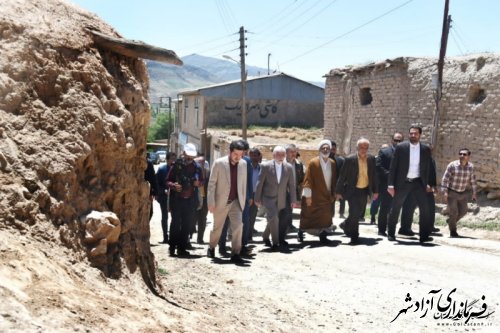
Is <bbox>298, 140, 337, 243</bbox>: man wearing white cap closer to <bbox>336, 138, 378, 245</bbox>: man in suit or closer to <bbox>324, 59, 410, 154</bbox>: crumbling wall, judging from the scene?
<bbox>336, 138, 378, 245</bbox>: man in suit

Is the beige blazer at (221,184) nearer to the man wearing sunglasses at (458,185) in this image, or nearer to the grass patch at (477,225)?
the man wearing sunglasses at (458,185)

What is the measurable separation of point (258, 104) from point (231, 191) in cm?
2688

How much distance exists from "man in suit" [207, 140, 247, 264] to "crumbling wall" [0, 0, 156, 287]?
195 cm

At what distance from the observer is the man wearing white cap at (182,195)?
7.96 metres

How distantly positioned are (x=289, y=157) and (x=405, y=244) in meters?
2.44

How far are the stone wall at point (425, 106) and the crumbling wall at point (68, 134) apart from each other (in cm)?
972

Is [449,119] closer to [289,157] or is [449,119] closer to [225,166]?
[289,157]

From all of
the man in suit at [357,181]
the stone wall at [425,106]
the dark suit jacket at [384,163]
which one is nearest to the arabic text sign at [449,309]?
the man in suit at [357,181]

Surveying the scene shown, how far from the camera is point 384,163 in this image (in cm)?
1022

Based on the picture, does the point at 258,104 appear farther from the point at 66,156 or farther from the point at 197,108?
the point at 66,156

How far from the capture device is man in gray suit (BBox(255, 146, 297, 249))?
8555mm

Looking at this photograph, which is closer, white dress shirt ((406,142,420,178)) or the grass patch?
white dress shirt ((406,142,420,178))

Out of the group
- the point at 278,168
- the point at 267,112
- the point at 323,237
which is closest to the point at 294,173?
the point at 278,168

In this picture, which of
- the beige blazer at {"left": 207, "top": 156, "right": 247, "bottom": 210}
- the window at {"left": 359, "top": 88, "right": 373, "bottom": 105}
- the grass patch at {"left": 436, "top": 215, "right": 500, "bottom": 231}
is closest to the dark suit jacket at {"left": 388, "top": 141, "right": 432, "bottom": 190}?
the beige blazer at {"left": 207, "top": 156, "right": 247, "bottom": 210}
